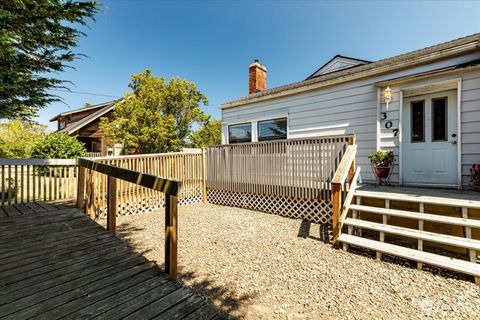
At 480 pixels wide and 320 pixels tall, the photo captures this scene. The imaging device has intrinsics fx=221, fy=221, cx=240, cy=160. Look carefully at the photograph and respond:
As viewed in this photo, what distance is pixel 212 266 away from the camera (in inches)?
130

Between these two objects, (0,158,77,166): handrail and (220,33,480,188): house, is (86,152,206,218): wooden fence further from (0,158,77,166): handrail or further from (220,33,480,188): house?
A: (220,33,480,188): house

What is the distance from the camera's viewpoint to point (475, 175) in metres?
4.29

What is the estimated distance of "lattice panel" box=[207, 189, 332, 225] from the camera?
5.13 m

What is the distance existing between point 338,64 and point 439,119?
504 cm

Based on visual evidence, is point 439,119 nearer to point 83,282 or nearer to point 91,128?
point 83,282

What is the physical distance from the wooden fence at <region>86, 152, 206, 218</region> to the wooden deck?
258cm

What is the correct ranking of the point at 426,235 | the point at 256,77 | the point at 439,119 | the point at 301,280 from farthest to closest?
the point at 256,77 → the point at 439,119 → the point at 426,235 → the point at 301,280

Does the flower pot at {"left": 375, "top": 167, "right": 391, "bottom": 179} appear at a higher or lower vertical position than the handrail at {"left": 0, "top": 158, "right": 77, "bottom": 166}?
lower

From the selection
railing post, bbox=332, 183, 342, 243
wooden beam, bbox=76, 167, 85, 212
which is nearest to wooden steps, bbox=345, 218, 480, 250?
railing post, bbox=332, 183, 342, 243

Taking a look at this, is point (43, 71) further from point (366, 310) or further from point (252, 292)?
point (366, 310)

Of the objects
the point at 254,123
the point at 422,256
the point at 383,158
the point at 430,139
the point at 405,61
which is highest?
the point at 405,61

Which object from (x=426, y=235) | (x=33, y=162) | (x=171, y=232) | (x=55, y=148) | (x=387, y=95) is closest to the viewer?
(x=171, y=232)

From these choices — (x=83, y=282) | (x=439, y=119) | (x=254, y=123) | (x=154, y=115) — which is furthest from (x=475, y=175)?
(x=154, y=115)

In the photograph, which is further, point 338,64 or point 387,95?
point 338,64
